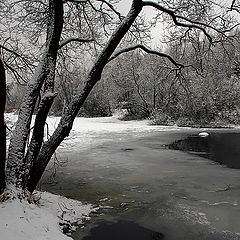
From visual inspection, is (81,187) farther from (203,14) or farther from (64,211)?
(203,14)

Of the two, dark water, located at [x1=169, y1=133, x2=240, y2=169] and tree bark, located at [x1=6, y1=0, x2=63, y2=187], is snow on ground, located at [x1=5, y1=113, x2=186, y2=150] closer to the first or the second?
dark water, located at [x1=169, y1=133, x2=240, y2=169]

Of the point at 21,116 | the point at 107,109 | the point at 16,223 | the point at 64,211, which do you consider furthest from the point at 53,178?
the point at 107,109

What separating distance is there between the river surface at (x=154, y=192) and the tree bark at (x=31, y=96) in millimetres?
1636

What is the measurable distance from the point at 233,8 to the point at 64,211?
17.0 feet

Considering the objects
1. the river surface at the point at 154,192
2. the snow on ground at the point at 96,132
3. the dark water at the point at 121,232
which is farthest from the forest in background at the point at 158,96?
the dark water at the point at 121,232

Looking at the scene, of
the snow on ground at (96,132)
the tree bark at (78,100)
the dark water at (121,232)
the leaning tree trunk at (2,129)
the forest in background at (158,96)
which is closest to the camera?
the leaning tree trunk at (2,129)

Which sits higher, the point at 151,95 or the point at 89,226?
the point at 151,95

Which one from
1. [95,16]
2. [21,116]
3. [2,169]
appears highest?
[95,16]

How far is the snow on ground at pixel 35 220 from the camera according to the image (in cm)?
362

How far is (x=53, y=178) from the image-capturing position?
8969 mm

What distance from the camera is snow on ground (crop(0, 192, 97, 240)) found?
11.9 feet

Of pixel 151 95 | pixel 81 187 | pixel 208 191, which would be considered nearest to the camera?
pixel 208 191

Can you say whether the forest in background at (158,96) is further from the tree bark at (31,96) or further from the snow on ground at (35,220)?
the snow on ground at (35,220)

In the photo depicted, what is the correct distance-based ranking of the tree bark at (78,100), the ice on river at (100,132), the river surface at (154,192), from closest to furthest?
1. the tree bark at (78,100)
2. the river surface at (154,192)
3. the ice on river at (100,132)
